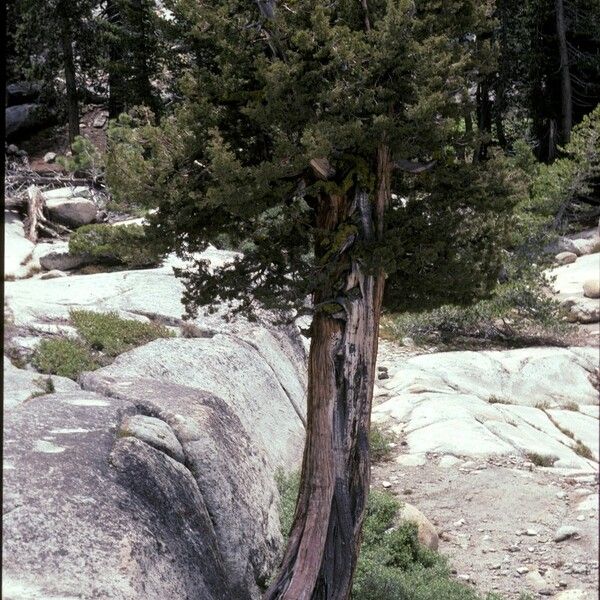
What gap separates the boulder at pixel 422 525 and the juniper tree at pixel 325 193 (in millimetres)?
3520

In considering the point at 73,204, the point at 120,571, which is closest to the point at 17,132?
the point at 73,204

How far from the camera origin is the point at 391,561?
11312mm

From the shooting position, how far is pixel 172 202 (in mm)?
8359

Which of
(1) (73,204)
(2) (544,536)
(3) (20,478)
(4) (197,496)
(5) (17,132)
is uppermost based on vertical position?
(5) (17,132)

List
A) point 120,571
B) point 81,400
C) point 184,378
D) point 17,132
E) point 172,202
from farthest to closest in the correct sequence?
1. point 17,132
2. point 184,378
3. point 81,400
4. point 172,202
5. point 120,571

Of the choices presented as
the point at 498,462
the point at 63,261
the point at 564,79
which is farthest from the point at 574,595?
the point at 564,79

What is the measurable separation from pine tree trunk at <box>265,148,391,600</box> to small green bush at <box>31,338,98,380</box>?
120 inches

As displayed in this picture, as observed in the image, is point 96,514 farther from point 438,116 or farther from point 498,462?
point 498,462

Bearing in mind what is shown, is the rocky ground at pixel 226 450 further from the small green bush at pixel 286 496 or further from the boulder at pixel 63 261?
the small green bush at pixel 286 496

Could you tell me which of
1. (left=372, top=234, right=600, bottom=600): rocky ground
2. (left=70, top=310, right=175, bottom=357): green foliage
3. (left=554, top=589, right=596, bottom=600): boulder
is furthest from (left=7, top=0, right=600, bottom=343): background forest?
(left=554, top=589, right=596, bottom=600): boulder

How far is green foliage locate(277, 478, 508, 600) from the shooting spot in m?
9.93

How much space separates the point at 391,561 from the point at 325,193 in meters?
4.95

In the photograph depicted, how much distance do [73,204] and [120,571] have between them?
16.8 m

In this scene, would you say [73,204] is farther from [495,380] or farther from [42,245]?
[495,380]
